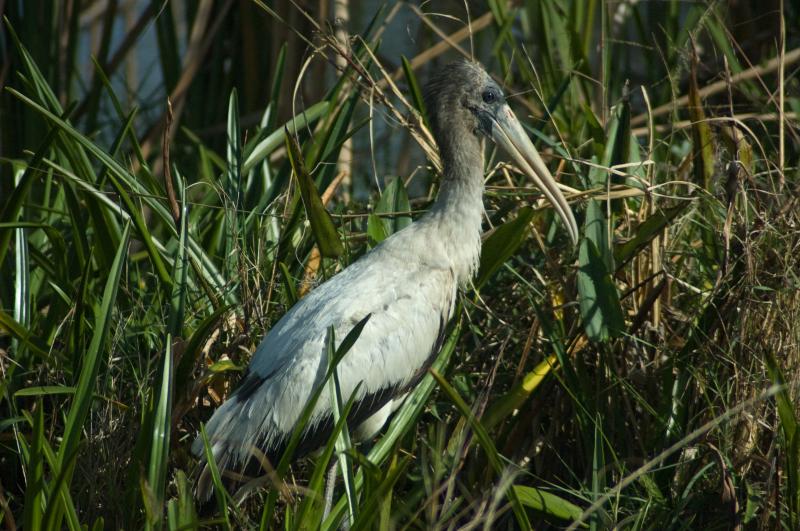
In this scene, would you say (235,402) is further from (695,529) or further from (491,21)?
(491,21)

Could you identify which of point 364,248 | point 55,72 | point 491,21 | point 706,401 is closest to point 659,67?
point 491,21

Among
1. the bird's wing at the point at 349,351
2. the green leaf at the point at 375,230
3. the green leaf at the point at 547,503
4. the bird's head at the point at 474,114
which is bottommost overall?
the green leaf at the point at 547,503

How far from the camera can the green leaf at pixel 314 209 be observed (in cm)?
278

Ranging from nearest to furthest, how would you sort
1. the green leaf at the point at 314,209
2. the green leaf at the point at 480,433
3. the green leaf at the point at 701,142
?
the green leaf at the point at 480,433 → the green leaf at the point at 314,209 → the green leaf at the point at 701,142

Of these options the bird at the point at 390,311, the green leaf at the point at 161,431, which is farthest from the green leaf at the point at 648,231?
the green leaf at the point at 161,431

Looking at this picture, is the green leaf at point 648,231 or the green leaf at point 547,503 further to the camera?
the green leaf at point 648,231

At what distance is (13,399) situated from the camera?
275 centimetres

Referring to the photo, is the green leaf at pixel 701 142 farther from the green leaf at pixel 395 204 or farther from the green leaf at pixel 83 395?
the green leaf at pixel 83 395

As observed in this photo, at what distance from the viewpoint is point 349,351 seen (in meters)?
2.66

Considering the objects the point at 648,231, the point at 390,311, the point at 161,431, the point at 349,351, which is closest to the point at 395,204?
the point at 390,311

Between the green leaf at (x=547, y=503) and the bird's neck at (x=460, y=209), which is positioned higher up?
the bird's neck at (x=460, y=209)

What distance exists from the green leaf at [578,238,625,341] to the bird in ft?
0.62

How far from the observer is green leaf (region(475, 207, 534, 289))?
280cm

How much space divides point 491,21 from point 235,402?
105 inches
